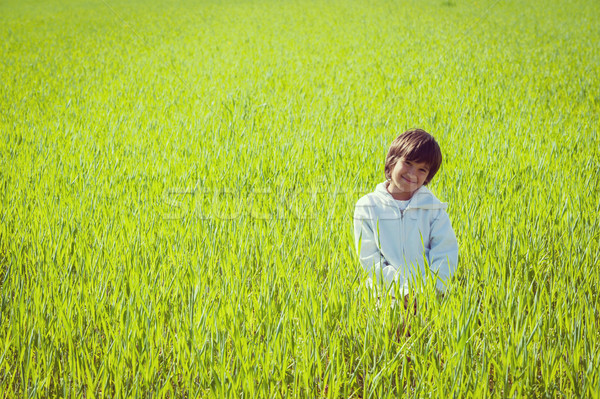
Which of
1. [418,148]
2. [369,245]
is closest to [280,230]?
[369,245]

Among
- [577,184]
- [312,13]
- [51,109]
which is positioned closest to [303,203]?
[577,184]

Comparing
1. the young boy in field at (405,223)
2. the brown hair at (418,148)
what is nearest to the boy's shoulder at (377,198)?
the young boy in field at (405,223)

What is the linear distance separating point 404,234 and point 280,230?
66cm

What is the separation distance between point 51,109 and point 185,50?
4.32m

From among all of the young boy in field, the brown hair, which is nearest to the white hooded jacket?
the young boy in field

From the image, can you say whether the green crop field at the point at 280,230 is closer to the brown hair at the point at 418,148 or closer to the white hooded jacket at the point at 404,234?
the white hooded jacket at the point at 404,234

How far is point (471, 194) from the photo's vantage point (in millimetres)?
2414

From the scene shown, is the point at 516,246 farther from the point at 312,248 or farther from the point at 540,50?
the point at 540,50

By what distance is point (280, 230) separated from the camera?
213 cm

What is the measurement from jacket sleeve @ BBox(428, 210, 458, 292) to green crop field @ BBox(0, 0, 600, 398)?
74 millimetres

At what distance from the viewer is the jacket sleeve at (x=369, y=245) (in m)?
1.65

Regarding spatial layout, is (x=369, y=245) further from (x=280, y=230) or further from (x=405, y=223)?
(x=280, y=230)

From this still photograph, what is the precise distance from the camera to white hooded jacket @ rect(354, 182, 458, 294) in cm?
163

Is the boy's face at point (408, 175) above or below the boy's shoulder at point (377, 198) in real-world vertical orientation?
above
